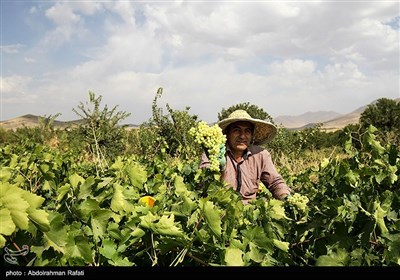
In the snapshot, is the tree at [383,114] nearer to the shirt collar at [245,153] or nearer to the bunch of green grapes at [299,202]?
the shirt collar at [245,153]

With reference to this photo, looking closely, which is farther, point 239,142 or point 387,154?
point 239,142

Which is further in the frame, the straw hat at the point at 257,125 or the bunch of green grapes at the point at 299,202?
the straw hat at the point at 257,125

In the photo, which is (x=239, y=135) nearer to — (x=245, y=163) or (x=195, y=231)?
(x=245, y=163)

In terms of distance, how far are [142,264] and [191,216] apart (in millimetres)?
282

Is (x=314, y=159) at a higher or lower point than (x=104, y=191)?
lower

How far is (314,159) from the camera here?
1067cm

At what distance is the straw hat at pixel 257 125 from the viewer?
12.3 feet

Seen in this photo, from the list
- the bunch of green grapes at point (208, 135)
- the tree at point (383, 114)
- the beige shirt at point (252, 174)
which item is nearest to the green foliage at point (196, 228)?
the bunch of green grapes at point (208, 135)

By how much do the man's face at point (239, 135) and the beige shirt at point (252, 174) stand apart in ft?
0.26

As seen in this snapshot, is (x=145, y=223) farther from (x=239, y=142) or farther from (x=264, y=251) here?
(x=239, y=142)

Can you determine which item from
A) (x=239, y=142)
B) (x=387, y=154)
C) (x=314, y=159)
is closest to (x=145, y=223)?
(x=387, y=154)

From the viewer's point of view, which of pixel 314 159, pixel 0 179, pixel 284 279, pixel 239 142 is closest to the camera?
pixel 284 279

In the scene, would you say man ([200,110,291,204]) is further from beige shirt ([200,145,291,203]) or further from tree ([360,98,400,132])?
tree ([360,98,400,132])

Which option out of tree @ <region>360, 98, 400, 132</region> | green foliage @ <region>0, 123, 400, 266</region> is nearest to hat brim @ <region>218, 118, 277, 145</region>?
green foliage @ <region>0, 123, 400, 266</region>
